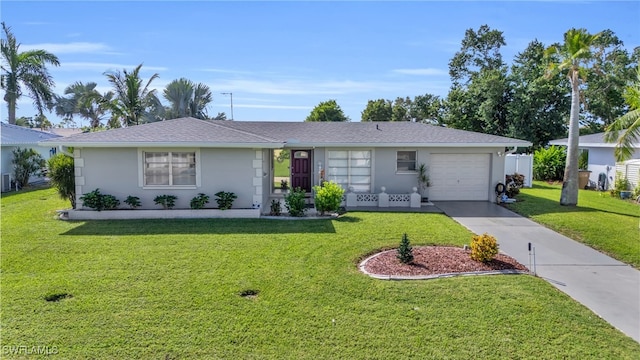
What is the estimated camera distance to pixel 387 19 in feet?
42.7

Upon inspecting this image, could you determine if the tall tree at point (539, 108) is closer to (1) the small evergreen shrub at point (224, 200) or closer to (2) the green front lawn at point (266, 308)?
(2) the green front lawn at point (266, 308)

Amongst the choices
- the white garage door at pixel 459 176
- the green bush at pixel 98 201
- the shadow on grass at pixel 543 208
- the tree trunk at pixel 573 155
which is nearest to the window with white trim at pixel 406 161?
the white garage door at pixel 459 176

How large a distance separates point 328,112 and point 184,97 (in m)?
23.9

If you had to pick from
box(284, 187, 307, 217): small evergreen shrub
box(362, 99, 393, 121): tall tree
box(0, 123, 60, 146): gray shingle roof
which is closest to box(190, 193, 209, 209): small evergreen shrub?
box(284, 187, 307, 217): small evergreen shrub

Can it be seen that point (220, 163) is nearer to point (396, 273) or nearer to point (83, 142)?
point (83, 142)

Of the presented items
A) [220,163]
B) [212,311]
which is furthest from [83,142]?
[212,311]

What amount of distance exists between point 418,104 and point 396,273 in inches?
1348

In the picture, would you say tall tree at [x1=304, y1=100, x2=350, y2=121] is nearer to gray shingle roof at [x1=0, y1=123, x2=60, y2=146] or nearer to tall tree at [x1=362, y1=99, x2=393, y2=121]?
tall tree at [x1=362, y1=99, x2=393, y2=121]

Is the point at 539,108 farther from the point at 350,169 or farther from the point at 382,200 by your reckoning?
the point at 382,200

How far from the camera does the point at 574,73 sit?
1432 centimetres

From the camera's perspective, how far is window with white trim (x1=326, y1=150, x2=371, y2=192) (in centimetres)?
1584

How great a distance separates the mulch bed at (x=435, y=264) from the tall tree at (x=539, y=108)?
72.9 ft

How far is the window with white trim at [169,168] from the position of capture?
42.5 feet

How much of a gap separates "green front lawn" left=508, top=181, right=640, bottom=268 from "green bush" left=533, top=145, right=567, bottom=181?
5016 mm
